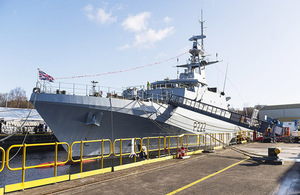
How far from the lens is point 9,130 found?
26.3 meters

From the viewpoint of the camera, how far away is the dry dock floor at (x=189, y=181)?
Result: 5.64 metres

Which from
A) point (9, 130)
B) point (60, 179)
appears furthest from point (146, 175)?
point (9, 130)

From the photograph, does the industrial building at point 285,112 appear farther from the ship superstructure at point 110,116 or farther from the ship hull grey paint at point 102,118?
the ship hull grey paint at point 102,118

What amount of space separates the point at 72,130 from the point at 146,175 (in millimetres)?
7234

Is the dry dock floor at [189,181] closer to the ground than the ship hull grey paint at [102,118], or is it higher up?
closer to the ground

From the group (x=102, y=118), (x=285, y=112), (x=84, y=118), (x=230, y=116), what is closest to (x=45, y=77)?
(x=84, y=118)

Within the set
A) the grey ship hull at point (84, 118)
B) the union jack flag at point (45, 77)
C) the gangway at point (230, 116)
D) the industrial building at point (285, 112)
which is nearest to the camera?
the union jack flag at point (45, 77)

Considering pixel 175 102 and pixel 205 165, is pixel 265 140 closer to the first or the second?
pixel 175 102

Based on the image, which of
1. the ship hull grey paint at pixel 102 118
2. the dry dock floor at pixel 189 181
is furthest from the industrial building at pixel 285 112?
the dry dock floor at pixel 189 181

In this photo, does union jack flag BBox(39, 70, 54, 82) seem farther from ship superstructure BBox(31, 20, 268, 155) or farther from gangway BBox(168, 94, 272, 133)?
gangway BBox(168, 94, 272, 133)

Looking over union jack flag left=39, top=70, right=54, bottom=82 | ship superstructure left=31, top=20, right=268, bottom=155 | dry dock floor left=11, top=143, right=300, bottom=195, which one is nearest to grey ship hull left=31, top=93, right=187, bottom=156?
ship superstructure left=31, top=20, right=268, bottom=155

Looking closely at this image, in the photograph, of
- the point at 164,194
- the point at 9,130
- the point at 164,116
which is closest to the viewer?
the point at 164,194

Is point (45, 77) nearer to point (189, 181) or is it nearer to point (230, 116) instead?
point (189, 181)

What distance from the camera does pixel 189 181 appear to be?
6.58 m
